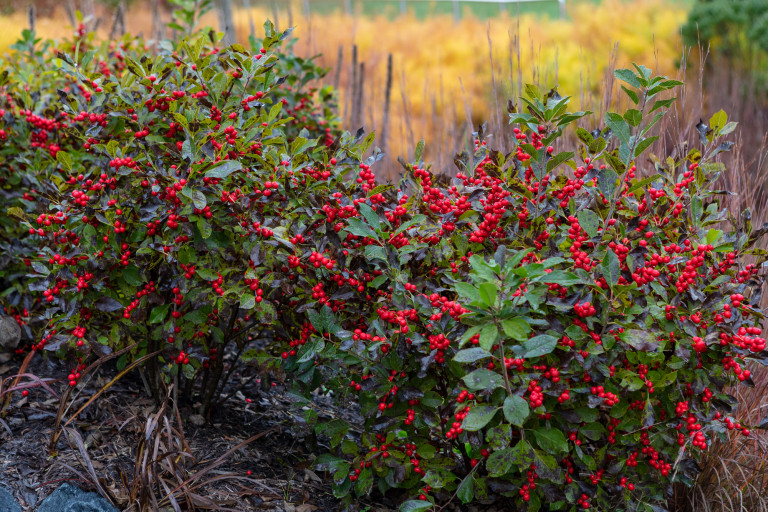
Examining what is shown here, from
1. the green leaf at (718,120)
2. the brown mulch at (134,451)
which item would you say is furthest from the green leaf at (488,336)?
the green leaf at (718,120)

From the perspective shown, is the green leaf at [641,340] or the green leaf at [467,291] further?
the green leaf at [641,340]

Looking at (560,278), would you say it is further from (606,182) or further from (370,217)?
(370,217)

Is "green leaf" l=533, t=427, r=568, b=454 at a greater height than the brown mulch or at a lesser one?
greater

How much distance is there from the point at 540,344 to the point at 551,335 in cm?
11

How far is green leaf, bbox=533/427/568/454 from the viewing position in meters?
1.86

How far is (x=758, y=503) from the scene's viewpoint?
2.32m

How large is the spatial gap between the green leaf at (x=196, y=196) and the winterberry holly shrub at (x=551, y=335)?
1.48 feet

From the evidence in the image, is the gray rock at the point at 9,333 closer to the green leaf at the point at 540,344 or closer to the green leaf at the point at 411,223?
the green leaf at the point at 411,223

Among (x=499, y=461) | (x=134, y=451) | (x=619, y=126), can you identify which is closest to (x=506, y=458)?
(x=499, y=461)

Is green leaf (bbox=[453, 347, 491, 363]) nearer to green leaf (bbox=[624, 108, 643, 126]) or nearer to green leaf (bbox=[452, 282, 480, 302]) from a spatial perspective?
green leaf (bbox=[452, 282, 480, 302])

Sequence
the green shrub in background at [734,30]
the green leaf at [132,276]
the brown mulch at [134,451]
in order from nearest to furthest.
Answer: the brown mulch at [134,451] → the green leaf at [132,276] → the green shrub in background at [734,30]

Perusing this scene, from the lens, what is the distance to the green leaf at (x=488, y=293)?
62.4 inches

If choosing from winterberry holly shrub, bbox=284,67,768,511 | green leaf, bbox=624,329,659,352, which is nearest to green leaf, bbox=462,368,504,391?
winterberry holly shrub, bbox=284,67,768,511

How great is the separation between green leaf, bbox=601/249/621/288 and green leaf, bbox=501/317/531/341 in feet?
1.04
